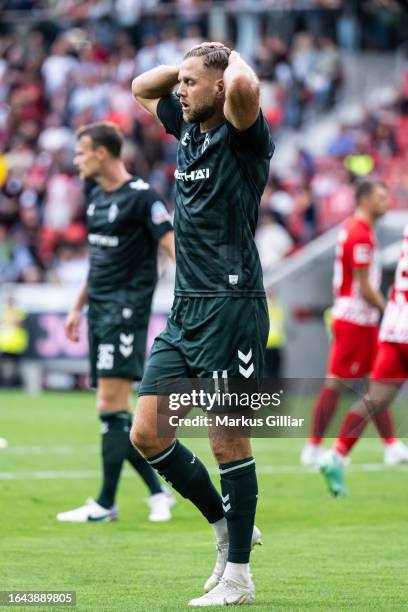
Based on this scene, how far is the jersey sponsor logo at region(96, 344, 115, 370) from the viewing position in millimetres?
9148

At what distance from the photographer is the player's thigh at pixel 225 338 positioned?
20.8ft

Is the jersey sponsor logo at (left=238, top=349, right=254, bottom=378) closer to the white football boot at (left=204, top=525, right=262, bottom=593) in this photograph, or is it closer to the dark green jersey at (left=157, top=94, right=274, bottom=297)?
the dark green jersey at (left=157, top=94, right=274, bottom=297)

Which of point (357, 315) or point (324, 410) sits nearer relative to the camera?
point (324, 410)

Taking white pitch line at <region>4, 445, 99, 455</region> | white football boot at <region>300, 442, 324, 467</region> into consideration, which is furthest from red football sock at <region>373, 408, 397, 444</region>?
white pitch line at <region>4, 445, 99, 455</region>

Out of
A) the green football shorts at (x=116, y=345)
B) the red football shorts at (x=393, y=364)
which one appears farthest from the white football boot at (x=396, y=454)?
the green football shorts at (x=116, y=345)

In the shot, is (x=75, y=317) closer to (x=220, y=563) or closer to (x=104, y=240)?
(x=104, y=240)

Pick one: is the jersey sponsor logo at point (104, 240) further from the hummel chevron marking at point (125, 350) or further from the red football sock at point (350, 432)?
the red football sock at point (350, 432)

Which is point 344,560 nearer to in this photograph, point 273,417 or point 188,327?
point 273,417

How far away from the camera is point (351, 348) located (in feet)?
41.1

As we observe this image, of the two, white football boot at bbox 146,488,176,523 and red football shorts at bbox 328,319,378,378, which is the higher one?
red football shorts at bbox 328,319,378,378

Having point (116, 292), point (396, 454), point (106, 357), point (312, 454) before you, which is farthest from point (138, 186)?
point (396, 454)

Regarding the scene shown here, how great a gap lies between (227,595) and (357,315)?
21.5 ft

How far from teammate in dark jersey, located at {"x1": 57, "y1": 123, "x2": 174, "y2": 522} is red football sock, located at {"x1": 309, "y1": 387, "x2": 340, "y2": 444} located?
10.8ft

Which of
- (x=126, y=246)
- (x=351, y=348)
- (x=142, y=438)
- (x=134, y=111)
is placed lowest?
(x=351, y=348)
